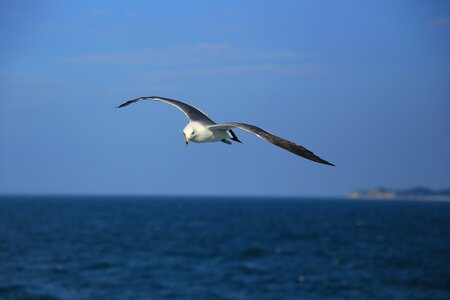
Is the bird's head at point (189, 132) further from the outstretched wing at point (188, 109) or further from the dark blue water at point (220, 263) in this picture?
the dark blue water at point (220, 263)

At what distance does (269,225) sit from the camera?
4518 inches

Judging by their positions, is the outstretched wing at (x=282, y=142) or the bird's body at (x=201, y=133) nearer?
the outstretched wing at (x=282, y=142)

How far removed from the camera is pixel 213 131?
9750 millimetres

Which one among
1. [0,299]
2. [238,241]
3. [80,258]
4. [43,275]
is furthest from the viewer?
[238,241]

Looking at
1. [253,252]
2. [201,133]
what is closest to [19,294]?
→ [253,252]

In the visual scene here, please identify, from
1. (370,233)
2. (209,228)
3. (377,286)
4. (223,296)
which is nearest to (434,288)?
(377,286)

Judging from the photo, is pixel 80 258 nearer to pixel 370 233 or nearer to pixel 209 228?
pixel 209 228

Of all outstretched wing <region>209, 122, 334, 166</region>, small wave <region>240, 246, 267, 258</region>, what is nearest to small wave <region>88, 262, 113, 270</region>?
small wave <region>240, 246, 267, 258</region>

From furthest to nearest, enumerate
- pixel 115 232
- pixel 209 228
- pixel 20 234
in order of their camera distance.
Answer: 1. pixel 209 228
2. pixel 115 232
3. pixel 20 234

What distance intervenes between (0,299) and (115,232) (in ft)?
172

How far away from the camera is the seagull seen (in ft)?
25.2

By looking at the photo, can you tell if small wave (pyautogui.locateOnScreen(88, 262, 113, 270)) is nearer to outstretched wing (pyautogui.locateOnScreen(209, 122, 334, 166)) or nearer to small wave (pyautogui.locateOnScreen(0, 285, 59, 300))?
small wave (pyautogui.locateOnScreen(0, 285, 59, 300))

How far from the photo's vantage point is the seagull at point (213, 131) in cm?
768

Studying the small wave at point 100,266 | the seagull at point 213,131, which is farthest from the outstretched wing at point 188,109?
the small wave at point 100,266
